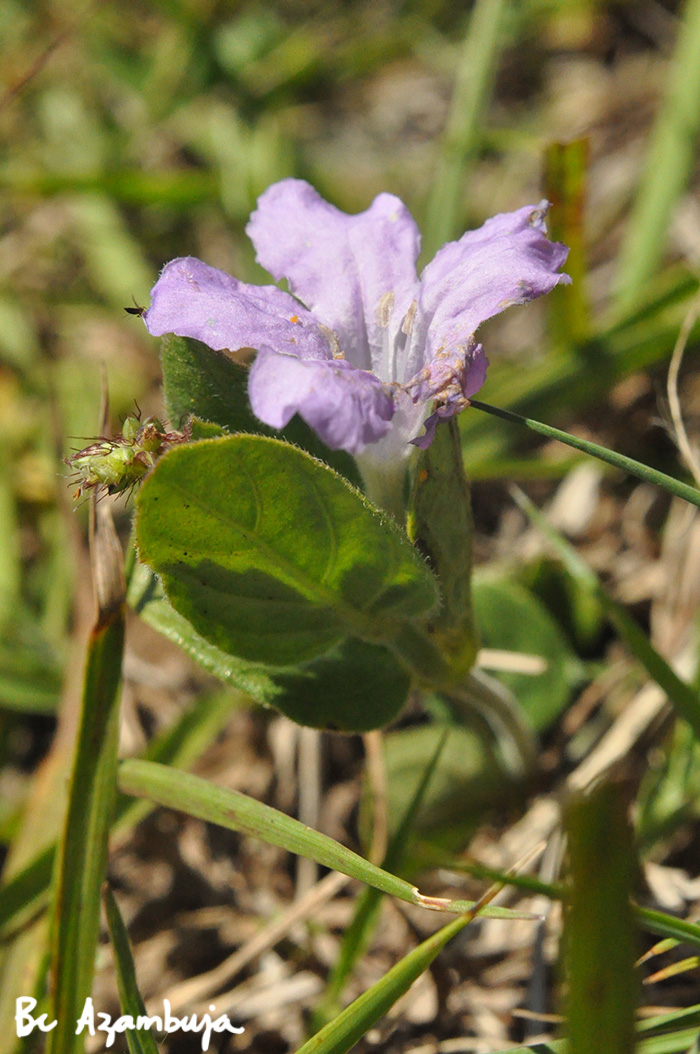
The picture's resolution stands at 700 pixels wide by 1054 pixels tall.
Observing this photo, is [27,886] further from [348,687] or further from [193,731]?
[348,687]

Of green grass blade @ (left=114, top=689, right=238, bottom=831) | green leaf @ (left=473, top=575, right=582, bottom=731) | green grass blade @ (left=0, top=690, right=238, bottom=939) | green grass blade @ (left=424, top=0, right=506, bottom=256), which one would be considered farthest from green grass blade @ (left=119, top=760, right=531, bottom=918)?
green grass blade @ (left=424, top=0, right=506, bottom=256)

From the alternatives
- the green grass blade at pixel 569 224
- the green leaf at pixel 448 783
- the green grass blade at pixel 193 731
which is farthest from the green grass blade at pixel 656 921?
the green grass blade at pixel 569 224

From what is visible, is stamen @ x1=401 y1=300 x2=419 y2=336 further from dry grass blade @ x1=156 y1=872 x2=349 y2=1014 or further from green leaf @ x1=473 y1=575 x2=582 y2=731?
dry grass blade @ x1=156 y1=872 x2=349 y2=1014

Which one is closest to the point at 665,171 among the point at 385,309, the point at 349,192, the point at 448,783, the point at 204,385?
the point at 349,192

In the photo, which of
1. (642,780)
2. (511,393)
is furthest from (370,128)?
(642,780)

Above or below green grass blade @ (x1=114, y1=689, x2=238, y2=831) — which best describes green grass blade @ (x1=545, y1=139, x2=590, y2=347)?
above

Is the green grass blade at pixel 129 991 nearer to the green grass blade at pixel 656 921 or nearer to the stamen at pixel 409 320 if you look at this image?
the green grass blade at pixel 656 921

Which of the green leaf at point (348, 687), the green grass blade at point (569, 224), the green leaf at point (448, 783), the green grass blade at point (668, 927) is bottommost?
the green grass blade at point (668, 927)
